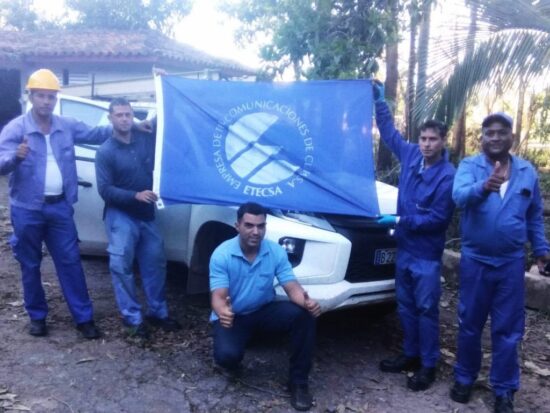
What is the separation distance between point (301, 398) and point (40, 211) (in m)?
2.35

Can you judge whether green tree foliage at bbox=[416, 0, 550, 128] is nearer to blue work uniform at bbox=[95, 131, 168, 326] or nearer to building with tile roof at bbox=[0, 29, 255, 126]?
blue work uniform at bbox=[95, 131, 168, 326]

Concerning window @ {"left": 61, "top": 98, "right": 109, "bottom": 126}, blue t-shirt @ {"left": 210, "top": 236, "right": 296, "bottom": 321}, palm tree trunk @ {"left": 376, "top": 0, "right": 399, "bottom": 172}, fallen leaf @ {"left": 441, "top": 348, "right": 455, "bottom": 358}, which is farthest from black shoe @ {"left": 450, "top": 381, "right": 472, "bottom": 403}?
palm tree trunk @ {"left": 376, "top": 0, "right": 399, "bottom": 172}

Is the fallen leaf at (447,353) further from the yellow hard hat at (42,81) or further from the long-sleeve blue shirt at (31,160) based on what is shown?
the yellow hard hat at (42,81)

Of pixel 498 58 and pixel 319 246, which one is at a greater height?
pixel 498 58

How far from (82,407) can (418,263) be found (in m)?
2.32

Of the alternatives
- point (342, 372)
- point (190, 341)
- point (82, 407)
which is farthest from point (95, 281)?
point (342, 372)

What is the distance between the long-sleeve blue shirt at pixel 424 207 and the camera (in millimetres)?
3936

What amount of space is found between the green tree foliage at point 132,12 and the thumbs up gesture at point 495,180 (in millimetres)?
17788

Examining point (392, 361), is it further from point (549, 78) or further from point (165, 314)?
point (549, 78)

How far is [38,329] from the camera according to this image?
463 cm

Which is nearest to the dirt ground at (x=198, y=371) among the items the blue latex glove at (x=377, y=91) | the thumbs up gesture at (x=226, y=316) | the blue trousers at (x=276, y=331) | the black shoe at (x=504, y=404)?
the black shoe at (x=504, y=404)

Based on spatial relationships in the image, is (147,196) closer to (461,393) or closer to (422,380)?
(422,380)

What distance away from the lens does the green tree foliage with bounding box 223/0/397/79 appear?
6.57 m

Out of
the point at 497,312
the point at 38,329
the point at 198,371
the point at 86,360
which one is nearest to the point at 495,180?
the point at 497,312
